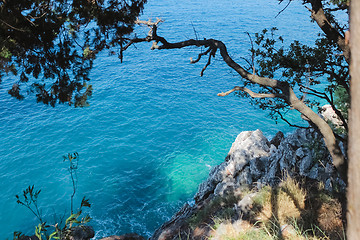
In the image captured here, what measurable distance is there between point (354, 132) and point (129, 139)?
2195 centimetres

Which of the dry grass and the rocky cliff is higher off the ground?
the dry grass

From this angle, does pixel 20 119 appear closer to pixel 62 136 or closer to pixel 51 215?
pixel 62 136

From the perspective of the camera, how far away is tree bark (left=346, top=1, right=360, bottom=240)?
1737 millimetres

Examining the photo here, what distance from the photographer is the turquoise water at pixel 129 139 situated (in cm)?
1761

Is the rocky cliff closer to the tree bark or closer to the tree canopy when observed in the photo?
the tree bark

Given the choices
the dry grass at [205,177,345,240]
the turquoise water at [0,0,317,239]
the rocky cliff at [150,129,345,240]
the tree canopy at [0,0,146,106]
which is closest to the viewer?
the dry grass at [205,177,345,240]

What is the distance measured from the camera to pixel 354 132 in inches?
70.3

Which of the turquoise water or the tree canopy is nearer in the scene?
the tree canopy

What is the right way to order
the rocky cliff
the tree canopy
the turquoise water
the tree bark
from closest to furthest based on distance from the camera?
the tree bark, the tree canopy, the rocky cliff, the turquoise water

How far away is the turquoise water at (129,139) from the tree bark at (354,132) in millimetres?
15290

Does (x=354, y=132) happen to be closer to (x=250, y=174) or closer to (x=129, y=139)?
(x=250, y=174)

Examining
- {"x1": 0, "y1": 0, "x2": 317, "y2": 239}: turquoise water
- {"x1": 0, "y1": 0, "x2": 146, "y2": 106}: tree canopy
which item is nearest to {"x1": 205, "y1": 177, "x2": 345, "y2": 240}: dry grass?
{"x1": 0, "y1": 0, "x2": 146, "y2": 106}: tree canopy

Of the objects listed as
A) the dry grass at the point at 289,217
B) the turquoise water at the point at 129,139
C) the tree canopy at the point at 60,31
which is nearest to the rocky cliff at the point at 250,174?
the dry grass at the point at 289,217

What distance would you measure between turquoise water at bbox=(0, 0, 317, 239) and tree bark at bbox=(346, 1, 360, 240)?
50.2ft
